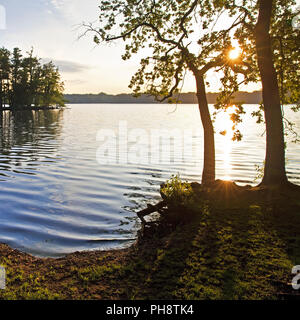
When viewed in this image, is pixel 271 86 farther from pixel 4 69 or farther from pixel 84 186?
pixel 4 69

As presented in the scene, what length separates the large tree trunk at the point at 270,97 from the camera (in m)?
12.5

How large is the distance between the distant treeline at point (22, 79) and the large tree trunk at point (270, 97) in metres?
113

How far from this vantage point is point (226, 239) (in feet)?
27.2

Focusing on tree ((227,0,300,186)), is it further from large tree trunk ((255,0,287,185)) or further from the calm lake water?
the calm lake water

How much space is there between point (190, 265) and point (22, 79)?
12477cm

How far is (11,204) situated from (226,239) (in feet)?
38.6

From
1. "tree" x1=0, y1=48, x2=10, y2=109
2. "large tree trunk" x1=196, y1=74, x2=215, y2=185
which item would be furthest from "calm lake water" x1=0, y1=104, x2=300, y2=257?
"tree" x1=0, y1=48, x2=10, y2=109

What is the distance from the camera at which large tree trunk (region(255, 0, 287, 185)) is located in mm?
12453

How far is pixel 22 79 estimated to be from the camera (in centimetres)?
11450

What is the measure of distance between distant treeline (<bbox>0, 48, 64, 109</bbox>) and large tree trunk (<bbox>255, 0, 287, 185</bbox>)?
11312 cm

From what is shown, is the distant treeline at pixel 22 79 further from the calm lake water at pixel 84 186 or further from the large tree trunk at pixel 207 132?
the large tree trunk at pixel 207 132

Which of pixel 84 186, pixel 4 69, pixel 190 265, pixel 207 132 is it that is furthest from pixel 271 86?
pixel 4 69


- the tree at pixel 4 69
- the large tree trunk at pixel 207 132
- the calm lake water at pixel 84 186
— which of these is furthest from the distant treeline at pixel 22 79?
the large tree trunk at pixel 207 132
